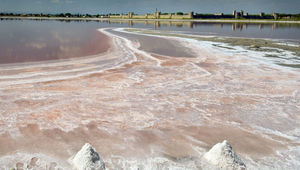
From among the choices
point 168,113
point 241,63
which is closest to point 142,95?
point 168,113

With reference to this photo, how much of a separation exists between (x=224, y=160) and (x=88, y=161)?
250 cm

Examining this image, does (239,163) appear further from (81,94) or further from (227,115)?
(81,94)

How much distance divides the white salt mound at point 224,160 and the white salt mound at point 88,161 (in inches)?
78.2

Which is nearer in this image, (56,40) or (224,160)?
(224,160)

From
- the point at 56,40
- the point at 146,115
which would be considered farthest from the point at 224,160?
the point at 56,40

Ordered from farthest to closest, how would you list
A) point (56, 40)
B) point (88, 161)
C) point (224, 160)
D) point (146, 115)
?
point (56, 40) → point (146, 115) → point (224, 160) → point (88, 161)

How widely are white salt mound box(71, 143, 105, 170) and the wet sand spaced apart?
13.3 inches

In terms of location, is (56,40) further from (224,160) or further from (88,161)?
(224,160)

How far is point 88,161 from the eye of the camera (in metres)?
4.16

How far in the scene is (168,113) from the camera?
22.4 ft

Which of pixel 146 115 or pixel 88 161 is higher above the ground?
pixel 146 115

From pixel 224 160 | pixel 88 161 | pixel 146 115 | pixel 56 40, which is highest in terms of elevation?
pixel 56 40

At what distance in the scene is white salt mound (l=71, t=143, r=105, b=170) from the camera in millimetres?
4125

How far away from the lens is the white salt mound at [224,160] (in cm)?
435
